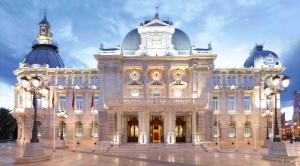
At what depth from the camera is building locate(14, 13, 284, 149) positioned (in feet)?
214

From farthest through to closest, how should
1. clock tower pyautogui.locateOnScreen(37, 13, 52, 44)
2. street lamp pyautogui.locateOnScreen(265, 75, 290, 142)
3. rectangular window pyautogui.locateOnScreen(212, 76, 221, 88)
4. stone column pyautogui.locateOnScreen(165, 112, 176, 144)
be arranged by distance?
clock tower pyautogui.locateOnScreen(37, 13, 52, 44)
rectangular window pyautogui.locateOnScreen(212, 76, 221, 88)
stone column pyautogui.locateOnScreen(165, 112, 176, 144)
street lamp pyautogui.locateOnScreen(265, 75, 290, 142)

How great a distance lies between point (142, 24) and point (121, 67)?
28.9ft

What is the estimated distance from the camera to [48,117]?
250 feet

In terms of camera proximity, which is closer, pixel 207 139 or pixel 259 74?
pixel 207 139

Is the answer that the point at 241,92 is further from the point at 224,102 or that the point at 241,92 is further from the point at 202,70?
the point at 202,70

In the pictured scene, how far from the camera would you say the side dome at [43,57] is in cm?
8019

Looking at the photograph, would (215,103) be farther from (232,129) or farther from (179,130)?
(179,130)

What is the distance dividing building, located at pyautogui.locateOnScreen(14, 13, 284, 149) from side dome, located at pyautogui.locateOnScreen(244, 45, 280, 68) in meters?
0.21

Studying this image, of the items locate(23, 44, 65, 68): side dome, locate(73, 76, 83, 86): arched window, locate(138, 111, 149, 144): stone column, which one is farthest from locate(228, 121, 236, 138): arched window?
locate(23, 44, 65, 68): side dome

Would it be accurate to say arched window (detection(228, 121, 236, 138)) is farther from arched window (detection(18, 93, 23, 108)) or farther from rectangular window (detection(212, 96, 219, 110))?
arched window (detection(18, 93, 23, 108))

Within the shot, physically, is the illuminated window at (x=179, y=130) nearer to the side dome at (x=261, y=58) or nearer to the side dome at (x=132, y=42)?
the side dome at (x=132, y=42)

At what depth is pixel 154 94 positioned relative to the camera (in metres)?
73.2

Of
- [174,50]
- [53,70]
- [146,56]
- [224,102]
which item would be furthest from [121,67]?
[224,102]

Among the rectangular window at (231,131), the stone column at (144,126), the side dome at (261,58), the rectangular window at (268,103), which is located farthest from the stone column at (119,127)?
the side dome at (261,58)
